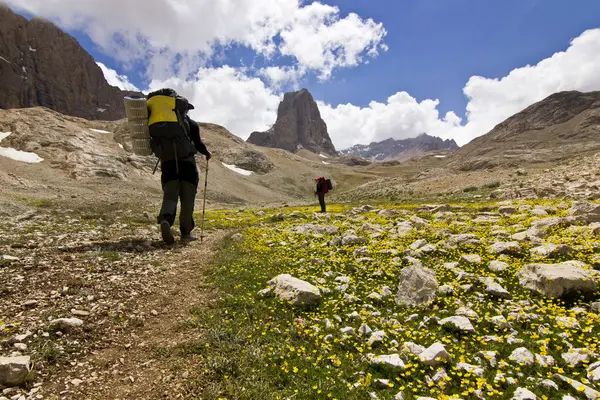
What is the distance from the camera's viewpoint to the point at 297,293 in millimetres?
7211

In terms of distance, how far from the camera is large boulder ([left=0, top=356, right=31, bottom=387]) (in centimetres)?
404

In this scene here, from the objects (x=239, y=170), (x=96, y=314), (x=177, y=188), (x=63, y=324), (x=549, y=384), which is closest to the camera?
(x=549, y=384)

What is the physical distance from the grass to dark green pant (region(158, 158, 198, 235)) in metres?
3.37

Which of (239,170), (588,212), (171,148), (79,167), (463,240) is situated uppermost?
(239,170)

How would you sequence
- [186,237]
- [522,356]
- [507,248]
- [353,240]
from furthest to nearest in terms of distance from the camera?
[186,237] → [353,240] → [507,248] → [522,356]

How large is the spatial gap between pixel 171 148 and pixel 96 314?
6.76 metres

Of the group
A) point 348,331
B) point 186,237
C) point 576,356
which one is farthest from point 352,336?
point 186,237

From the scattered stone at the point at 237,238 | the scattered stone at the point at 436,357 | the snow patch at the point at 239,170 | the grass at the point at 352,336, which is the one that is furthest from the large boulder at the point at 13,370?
the snow patch at the point at 239,170

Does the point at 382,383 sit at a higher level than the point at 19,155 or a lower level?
lower

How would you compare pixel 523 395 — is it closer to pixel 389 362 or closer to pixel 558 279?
pixel 389 362

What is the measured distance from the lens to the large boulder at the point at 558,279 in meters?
6.66

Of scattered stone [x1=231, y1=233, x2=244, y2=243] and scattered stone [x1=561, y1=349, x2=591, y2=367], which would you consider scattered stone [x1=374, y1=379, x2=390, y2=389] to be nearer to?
scattered stone [x1=561, y1=349, x2=591, y2=367]

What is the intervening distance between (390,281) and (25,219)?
17.1 meters

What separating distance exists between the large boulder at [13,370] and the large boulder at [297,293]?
446 centimetres
